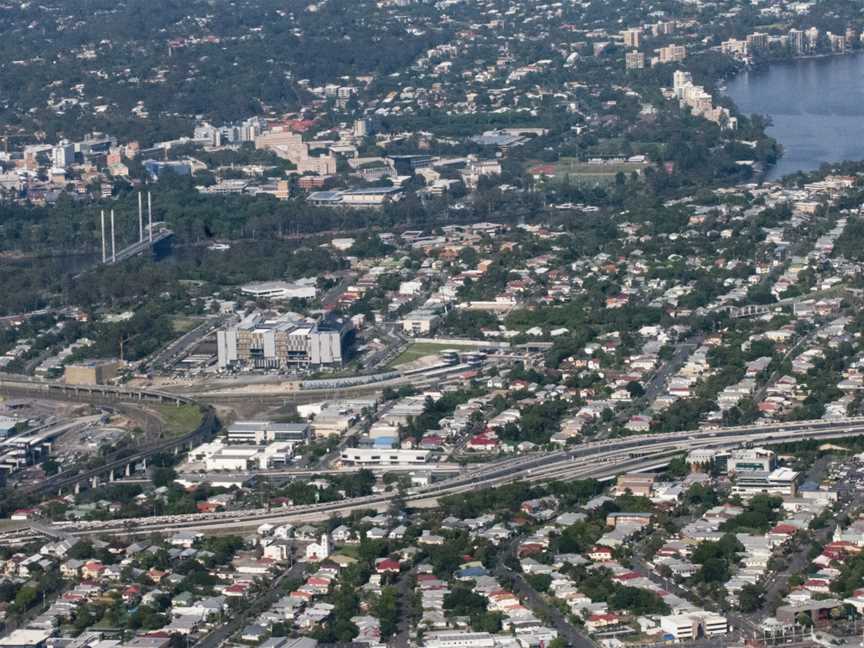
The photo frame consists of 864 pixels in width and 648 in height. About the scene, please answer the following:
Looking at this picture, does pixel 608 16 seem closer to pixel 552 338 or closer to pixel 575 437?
pixel 552 338

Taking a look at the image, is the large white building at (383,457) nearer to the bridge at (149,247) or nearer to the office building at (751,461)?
the office building at (751,461)

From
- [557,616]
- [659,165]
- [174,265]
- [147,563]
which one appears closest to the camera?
[557,616]

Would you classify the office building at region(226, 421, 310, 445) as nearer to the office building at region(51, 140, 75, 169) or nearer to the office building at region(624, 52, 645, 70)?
the office building at region(51, 140, 75, 169)

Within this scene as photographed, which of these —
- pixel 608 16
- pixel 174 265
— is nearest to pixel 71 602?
pixel 174 265

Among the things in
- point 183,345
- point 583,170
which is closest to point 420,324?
point 183,345

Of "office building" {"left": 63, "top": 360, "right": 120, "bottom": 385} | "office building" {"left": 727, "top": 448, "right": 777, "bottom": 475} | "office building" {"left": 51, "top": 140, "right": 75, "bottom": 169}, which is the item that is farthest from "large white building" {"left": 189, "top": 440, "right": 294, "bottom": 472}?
"office building" {"left": 51, "top": 140, "right": 75, "bottom": 169}

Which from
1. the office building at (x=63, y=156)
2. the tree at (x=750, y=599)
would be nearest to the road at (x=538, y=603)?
the tree at (x=750, y=599)

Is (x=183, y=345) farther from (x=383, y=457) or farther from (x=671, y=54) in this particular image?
(x=671, y=54)
